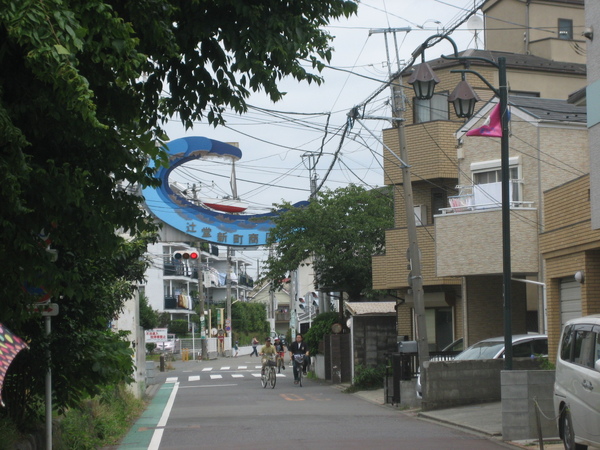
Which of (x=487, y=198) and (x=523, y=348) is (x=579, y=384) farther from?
(x=487, y=198)

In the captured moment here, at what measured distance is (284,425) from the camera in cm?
1709

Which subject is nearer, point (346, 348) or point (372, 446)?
point (372, 446)

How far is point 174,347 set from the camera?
72.1 m

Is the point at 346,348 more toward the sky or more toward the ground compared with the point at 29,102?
more toward the ground

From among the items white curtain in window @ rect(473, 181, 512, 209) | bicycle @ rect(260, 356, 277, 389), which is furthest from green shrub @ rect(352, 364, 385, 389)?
white curtain in window @ rect(473, 181, 512, 209)

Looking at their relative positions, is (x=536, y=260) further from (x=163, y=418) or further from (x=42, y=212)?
(x=42, y=212)

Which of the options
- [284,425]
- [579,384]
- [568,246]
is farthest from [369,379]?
[579,384]

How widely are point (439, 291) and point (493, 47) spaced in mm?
13500

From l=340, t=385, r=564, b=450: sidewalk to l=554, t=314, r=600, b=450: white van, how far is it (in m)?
1.32

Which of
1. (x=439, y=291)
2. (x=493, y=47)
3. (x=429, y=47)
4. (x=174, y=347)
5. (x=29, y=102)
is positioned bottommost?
(x=174, y=347)

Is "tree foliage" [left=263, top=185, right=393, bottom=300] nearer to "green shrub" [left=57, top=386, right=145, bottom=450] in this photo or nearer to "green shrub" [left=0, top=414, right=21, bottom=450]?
"green shrub" [left=57, top=386, right=145, bottom=450]

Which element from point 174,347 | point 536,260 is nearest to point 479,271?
point 536,260

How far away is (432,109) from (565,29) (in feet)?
32.1

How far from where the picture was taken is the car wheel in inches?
437
